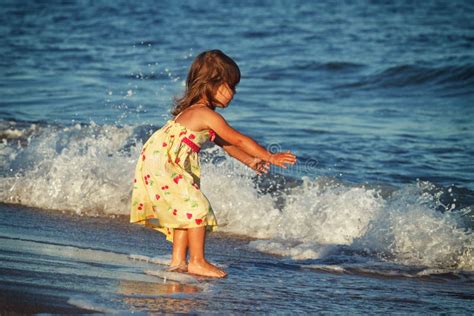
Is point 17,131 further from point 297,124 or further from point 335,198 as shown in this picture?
point 335,198

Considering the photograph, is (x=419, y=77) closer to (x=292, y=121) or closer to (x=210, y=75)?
(x=292, y=121)

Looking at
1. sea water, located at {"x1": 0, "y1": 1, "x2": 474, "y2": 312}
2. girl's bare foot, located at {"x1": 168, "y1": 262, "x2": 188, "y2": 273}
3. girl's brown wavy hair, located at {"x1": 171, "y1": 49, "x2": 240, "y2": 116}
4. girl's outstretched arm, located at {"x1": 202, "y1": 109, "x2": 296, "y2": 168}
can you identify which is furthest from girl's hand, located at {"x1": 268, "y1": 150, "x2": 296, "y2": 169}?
girl's bare foot, located at {"x1": 168, "y1": 262, "x2": 188, "y2": 273}

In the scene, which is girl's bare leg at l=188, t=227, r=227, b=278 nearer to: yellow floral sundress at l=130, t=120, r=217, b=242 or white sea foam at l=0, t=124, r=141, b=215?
yellow floral sundress at l=130, t=120, r=217, b=242

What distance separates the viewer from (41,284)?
4402 millimetres

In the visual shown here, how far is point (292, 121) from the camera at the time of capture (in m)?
11.2

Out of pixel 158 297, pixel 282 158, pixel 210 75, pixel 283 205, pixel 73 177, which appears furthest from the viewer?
pixel 73 177

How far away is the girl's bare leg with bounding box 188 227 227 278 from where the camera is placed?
4836 millimetres

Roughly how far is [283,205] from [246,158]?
88.5 inches

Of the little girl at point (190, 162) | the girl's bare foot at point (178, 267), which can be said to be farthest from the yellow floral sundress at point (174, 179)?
the girl's bare foot at point (178, 267)

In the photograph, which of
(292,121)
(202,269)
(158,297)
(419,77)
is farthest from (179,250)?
(419,77)

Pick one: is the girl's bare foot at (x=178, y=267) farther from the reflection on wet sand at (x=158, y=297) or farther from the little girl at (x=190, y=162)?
the reflection on wet sand at (x=158, y=297)

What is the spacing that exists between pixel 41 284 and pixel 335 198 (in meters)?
3.02

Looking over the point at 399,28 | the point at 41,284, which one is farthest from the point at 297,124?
the point at 399,28

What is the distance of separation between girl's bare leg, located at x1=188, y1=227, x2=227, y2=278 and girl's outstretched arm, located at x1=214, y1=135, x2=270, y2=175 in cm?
44
